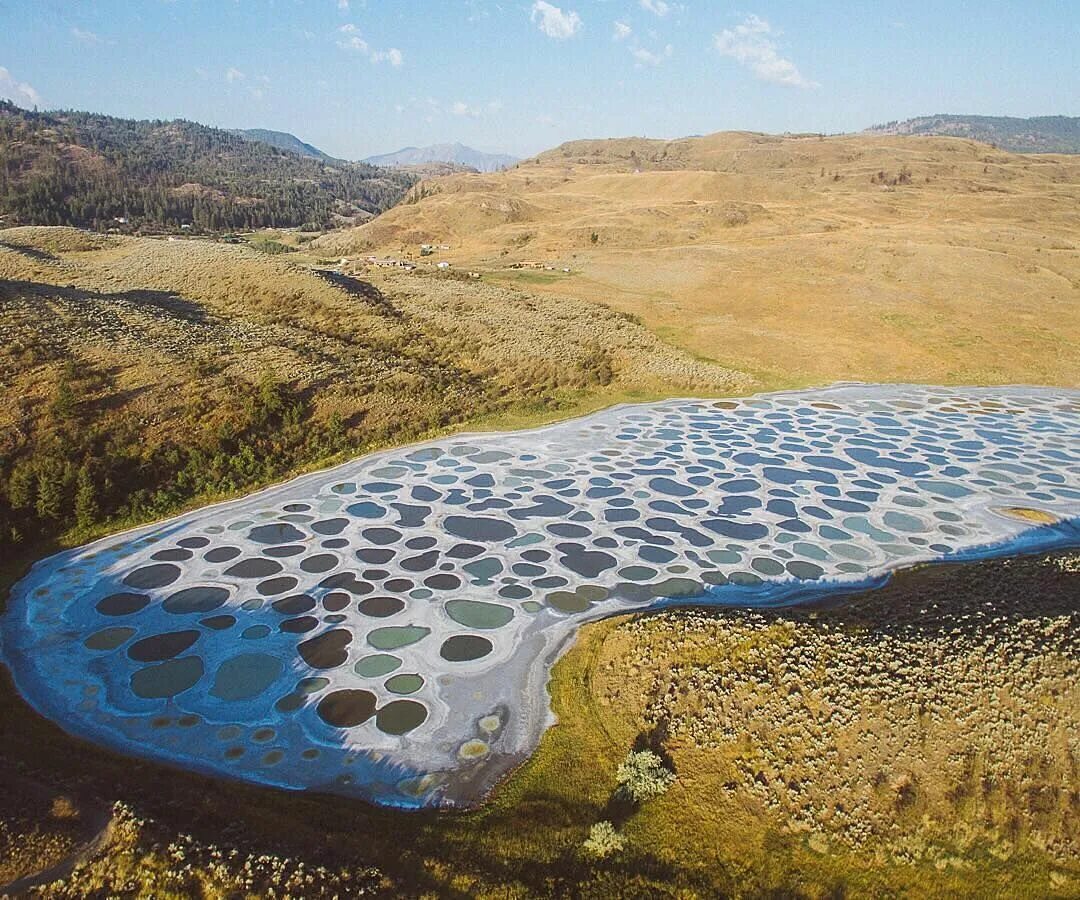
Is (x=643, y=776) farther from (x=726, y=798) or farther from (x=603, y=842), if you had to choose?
(x=603, y=842)

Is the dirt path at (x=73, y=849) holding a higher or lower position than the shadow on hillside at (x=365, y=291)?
lower

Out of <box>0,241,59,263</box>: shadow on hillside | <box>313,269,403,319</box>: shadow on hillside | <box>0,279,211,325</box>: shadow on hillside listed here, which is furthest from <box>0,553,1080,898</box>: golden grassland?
<box>0,241,59,263</box>: shadow on hillside

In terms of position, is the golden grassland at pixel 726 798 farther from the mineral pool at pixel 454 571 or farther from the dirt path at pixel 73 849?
the mineral pool at pixel 454 571

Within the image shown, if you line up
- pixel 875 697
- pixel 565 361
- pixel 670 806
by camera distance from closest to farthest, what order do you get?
pixel 670 806 < pixel 875 697 < pixel 565 361

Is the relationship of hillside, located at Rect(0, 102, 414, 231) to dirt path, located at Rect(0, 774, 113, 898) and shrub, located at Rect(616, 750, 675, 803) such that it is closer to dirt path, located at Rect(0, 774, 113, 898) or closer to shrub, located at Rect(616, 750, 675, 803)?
dirt path, located at Rect(0, 774, 113, 898)

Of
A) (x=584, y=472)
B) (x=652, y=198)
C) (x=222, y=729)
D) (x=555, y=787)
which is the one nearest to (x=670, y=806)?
(x=555, y=787)

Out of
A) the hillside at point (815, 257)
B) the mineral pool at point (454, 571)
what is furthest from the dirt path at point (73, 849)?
the hillside at point (815, 257)

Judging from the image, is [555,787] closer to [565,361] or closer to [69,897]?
[69,897]
